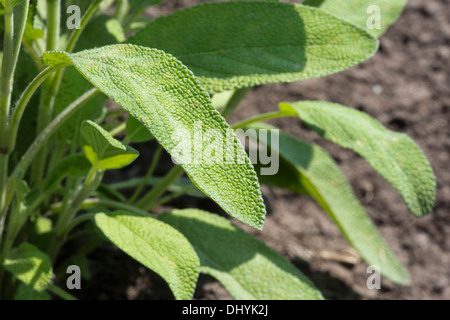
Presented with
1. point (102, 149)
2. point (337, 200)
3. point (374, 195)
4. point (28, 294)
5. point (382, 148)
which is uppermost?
point (102, 149)

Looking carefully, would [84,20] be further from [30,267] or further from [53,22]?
[30,267]

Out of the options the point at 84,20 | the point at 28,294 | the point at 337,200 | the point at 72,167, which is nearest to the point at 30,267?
the point at 28,294

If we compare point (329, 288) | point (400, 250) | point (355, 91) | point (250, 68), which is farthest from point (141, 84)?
point (355, 91)

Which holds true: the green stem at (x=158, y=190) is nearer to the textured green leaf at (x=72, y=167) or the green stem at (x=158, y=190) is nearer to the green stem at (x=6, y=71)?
the textured green leaf at (x=72, y=167)

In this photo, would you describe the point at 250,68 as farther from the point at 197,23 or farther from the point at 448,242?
the point at 448,242

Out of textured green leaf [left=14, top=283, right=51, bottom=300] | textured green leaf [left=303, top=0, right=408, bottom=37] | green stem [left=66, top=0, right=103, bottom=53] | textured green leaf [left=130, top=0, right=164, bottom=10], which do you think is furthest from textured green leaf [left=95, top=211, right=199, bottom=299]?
textured green leaf [left=303, top=0, right=408, bottom=37]

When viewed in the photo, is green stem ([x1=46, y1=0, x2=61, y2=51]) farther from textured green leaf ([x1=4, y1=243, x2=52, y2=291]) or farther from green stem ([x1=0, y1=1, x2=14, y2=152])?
textured green leaf ([x1=4, y1=243, x2=52, y2=291])
